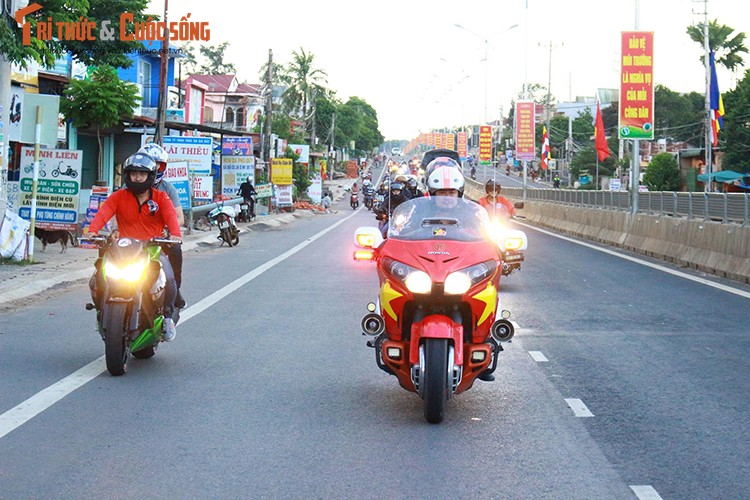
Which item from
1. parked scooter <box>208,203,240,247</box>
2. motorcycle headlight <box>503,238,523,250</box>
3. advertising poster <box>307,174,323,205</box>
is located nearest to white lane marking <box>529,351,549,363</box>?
motorcycle headlight <box>503,238,523,250</box>

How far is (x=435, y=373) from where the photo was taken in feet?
21.9

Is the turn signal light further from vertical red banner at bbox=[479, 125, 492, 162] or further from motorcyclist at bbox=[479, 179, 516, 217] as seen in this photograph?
vertical red banner at bbox=[479, 125, 492, 162]

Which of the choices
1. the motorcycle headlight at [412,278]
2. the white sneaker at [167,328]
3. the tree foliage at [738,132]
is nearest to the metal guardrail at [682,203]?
the white sneaker at [167,328]

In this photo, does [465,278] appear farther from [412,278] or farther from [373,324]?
[373,324]

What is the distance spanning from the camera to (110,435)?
6.44 metres

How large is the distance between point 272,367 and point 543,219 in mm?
33146

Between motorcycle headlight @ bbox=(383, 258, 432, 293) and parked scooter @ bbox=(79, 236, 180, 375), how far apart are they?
7.67 feet

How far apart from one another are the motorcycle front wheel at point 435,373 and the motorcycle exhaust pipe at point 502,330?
0.60 m

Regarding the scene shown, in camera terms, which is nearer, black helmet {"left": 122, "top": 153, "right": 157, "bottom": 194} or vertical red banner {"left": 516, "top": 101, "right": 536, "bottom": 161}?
black helmet {"left": 122, "top": 153, "right": 157, "bottom": 194}

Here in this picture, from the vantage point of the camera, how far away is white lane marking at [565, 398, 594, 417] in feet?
23.7

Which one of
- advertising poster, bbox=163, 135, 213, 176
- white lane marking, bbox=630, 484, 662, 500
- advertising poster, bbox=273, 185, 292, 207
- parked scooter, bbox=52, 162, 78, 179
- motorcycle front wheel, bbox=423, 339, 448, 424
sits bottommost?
white lane marking, bbox=630, 484, 662, 500

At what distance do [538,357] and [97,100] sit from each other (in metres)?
24.9

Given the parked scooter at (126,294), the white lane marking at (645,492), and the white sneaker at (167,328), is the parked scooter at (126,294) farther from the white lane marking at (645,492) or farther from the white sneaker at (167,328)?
the white lane marking at (645,492)

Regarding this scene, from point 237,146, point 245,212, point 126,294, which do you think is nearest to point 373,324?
point 126,294
